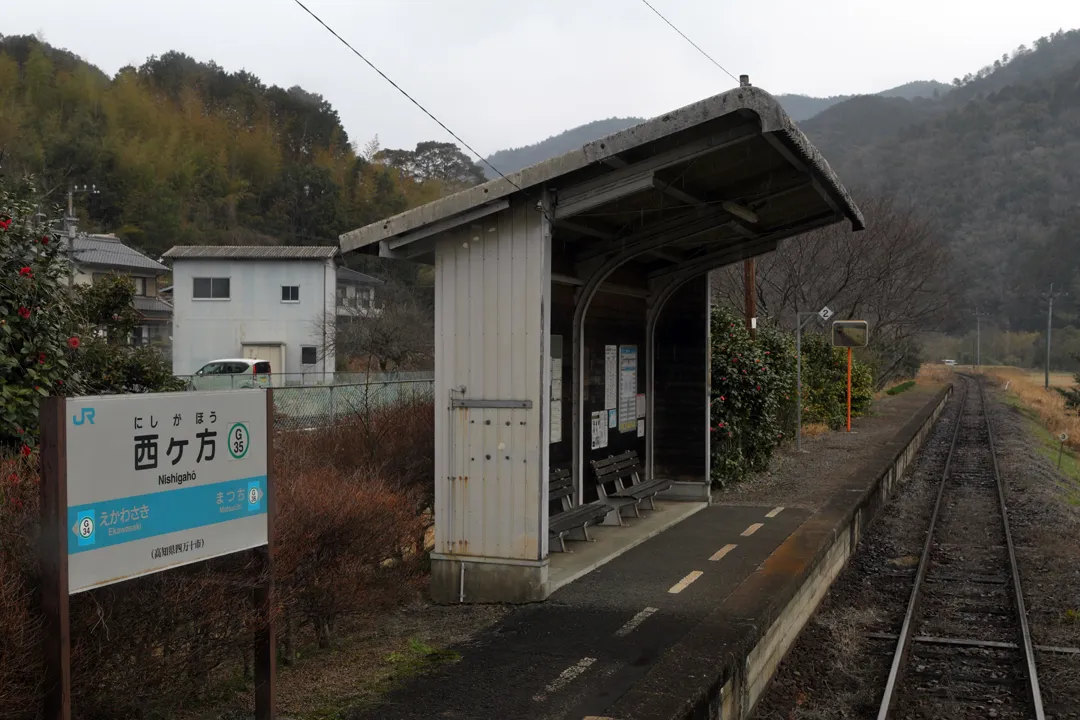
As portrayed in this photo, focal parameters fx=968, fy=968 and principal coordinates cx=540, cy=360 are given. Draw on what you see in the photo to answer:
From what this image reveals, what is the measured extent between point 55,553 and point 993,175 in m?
129

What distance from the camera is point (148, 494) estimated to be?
13.0ft

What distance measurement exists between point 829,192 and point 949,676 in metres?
4.30

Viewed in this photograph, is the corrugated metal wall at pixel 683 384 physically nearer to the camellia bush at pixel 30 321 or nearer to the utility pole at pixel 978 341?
the camellia bush at pixel 30 321

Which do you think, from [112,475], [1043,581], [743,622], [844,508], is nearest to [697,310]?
[844,508]

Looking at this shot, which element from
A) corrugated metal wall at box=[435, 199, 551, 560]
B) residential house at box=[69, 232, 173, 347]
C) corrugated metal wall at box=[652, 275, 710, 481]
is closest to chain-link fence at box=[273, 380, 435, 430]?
corrugated metal wall at box=[652, 275, 710, 481]

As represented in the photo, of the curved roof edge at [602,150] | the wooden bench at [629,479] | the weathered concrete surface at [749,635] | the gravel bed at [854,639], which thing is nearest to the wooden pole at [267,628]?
the weathered concrete surface at [749,635]

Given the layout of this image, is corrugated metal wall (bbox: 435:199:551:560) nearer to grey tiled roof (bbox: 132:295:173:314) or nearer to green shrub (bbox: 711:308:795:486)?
green shrub (bbox: 711:308:795:486)

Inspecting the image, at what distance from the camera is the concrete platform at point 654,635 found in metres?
5.27

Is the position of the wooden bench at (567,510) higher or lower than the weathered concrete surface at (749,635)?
higher

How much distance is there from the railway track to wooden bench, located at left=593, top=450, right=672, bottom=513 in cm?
296

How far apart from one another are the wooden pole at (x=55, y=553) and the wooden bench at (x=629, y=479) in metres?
7.06

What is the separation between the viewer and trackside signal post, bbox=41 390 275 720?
359 centimetres

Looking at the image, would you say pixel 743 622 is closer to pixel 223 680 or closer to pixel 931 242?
pixel 223 680

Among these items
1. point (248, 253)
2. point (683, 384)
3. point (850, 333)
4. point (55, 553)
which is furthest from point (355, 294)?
point (55, 553)
